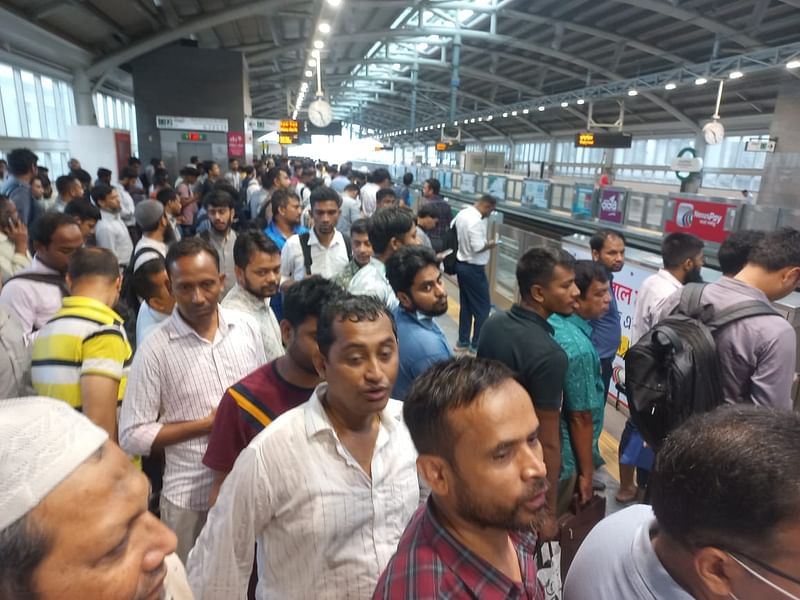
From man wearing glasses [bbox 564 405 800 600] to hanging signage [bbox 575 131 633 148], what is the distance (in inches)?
670

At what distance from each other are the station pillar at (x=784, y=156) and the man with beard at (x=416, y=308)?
14289 mm

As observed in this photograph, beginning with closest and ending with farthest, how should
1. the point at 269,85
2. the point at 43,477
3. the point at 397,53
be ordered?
the point at 43,477 < the point at 397,53 < the point at 269,85

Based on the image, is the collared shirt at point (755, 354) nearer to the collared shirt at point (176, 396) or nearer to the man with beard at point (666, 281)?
the man with beard at point (666, 281)

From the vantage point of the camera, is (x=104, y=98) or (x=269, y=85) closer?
(x=104, y=98)

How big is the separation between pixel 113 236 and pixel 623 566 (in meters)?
5.02

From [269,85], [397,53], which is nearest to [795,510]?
[397,53]

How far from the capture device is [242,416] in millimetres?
1698

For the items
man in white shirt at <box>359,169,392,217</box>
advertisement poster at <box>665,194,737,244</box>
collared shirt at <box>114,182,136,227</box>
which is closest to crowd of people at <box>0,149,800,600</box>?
collared shirt at <box>114,182,136,227</box>

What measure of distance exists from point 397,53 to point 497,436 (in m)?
28.2

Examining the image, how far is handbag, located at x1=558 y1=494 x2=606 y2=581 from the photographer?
7.34ft

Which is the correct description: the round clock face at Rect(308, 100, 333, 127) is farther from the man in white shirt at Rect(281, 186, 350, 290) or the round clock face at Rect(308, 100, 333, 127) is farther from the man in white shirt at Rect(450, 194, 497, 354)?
the man in white shirt at Rect(281, 186, 350, 290)

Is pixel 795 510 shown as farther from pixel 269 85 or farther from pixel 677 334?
pixel 269 85

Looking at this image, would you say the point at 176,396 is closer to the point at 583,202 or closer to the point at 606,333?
the point at 606,333

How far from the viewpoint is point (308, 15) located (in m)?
14.6
